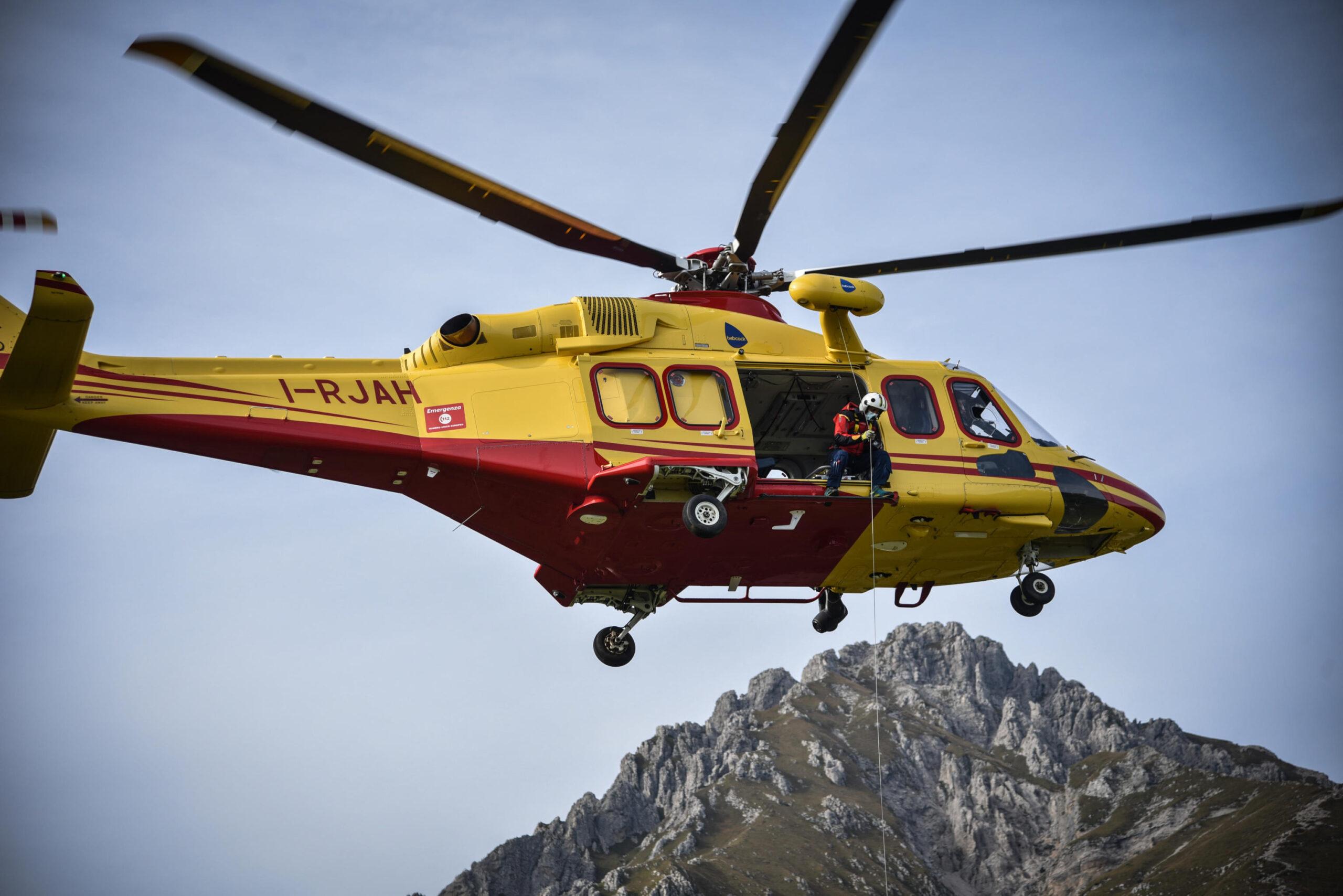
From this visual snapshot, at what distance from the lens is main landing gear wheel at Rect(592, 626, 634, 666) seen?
2294cm

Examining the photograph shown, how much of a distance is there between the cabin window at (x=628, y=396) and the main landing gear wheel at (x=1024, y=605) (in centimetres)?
767

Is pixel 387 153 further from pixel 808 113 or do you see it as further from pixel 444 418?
pixel 808 113

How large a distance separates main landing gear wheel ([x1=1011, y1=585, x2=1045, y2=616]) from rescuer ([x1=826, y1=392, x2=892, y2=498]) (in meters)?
4.15

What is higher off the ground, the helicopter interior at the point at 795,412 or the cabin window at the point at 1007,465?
the helicopter interior at the point at 795,412

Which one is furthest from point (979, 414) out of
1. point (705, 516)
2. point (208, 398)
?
point (208, 398)

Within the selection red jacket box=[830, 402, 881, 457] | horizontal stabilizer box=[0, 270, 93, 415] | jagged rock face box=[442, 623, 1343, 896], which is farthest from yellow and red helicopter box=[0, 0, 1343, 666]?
jagged rock face box=[442, 623, 1343, 896]

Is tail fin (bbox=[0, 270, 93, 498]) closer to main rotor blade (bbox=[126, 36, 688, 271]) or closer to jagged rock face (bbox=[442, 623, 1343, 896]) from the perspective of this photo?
main rotor blade (bbox=[126, 36, 688, 271])

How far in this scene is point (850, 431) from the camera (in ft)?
67.5

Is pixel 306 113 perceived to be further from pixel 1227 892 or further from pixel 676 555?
pixel 1227 892

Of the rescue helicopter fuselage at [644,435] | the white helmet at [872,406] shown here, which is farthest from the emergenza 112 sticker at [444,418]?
the white helmet at [872,406]

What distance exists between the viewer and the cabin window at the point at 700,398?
20328 millimetres

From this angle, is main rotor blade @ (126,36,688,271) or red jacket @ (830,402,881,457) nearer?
main rotor blade @ (126,36,688,271)

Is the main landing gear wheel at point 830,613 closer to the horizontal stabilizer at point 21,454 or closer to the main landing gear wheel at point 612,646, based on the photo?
the main landing gear wheel at point 612,646

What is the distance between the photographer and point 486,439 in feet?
63.6
